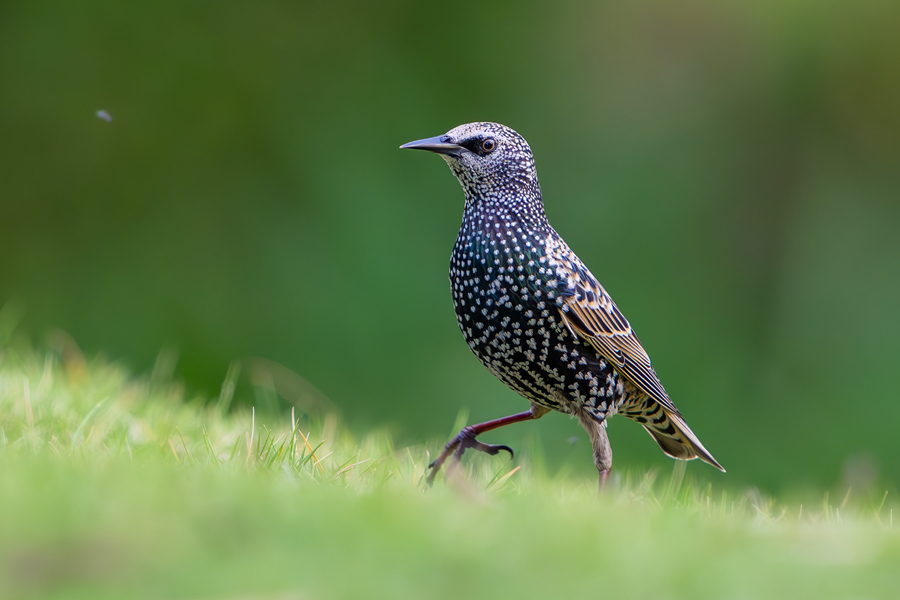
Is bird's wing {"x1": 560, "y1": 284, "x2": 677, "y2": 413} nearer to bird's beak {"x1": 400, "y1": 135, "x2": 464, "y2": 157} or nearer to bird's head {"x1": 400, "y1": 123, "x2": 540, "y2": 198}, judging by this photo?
bird's head {"x1": 400, "y1": 123, "x2": 540, "y2": 198}

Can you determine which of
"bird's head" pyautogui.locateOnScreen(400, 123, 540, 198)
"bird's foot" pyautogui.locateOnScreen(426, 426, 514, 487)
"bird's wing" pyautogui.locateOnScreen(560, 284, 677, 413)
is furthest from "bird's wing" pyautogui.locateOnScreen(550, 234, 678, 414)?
"bird's foot" pyautogui.locateOnScreen(426, 426, 514, 487)

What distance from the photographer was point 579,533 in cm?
215

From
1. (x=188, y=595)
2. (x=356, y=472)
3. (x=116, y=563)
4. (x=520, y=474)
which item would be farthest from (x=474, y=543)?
(x=520, y=474)

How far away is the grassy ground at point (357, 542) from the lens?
1796 millimetres

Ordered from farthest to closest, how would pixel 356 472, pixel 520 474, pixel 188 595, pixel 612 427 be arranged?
pixel 612 427, pixel 520 474, pixel 356 472, pixel 188 595

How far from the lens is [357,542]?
199cm

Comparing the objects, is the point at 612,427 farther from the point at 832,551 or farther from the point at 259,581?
the point at 259,581

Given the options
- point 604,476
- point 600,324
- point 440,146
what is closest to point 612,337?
point 600,324

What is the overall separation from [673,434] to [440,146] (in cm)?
173

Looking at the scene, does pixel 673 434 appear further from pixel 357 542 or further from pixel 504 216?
pixel 357 542

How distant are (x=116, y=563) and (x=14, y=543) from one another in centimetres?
20

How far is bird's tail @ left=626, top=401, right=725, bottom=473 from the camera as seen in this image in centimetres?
414

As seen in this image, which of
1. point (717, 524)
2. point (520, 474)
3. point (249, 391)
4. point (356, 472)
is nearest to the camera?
point (717, 524)

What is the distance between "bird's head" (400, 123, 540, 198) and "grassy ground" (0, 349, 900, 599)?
1596 millimetres
